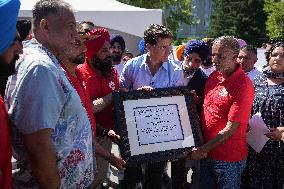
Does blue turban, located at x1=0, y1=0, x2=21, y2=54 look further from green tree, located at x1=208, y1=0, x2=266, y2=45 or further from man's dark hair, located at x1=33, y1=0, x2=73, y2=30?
green tree, located at x1=208, y1=0, x2=266, y2=45

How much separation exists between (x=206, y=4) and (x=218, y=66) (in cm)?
8461

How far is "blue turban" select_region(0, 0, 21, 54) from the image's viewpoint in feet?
5.35

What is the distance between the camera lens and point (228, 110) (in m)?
3.16

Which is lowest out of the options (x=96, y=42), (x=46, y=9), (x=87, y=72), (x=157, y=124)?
(x=157, y=124)

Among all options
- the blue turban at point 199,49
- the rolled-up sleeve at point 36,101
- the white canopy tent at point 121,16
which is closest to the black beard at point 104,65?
the blue turban at point 199,49

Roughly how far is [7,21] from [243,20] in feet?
163

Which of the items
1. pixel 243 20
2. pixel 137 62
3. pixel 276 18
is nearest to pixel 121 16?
pixel 137 62

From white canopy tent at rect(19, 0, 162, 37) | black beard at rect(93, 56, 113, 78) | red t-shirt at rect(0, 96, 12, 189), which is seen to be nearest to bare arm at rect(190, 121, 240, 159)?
black beard at rect(93, 56, 113, 78)

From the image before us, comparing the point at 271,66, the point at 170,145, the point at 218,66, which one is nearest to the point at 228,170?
the point at 170,145

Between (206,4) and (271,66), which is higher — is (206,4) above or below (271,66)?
below

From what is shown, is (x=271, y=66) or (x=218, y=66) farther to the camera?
(x=271, y=66)

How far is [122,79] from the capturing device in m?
3.77

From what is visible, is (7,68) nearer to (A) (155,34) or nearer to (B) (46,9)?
(B) (46,9)

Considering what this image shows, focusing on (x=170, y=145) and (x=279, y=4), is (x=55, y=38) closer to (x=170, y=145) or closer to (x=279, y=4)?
(x=170, y=145)
